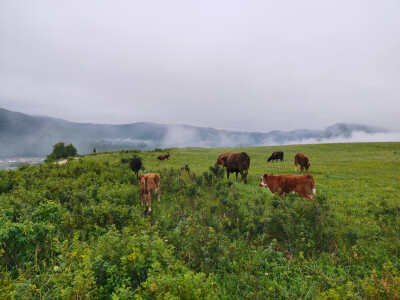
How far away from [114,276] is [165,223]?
12.5 feet

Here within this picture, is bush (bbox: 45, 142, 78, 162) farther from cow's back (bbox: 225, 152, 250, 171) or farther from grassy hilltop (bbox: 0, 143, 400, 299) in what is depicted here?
grassy hilltop (bbox: 0, 143, 400, 299)

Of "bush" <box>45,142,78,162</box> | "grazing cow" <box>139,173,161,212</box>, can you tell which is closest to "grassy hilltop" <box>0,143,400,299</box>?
"grazing cow" <box>139,173,161,212</box>

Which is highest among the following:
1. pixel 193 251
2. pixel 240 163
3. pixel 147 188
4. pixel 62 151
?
pixel 240 163

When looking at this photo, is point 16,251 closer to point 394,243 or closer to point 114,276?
point 114,276

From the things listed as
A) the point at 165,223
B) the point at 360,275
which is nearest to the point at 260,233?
the point at 360,275

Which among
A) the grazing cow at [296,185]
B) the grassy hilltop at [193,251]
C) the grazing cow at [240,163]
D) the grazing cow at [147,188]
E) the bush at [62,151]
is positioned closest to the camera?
the grassy hilltop at [193,251]

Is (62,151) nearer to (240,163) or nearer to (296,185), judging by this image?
(240,163)

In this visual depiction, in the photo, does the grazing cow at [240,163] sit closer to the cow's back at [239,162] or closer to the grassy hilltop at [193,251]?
the cow's back at [239,162]

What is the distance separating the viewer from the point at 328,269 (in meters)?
4.32

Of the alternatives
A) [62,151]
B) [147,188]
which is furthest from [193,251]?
[62,151]

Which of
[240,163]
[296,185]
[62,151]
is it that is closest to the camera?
[296,185]

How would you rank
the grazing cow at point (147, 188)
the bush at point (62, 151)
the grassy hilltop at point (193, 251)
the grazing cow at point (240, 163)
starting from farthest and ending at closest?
1. the bush at point (62, 151)
2. the grazing cow at point (240, 163)
3. the grazing cow at point (147, 188)
4. the grassy hilltop at point (193, 251)

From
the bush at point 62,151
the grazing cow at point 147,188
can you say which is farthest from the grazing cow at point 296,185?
the bush at point 62,151

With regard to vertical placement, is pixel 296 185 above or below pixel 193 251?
above
